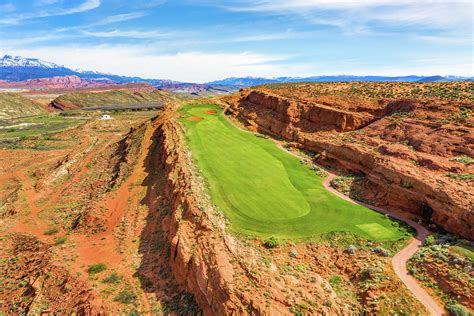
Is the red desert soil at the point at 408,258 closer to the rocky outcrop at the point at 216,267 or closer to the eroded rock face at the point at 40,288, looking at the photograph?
the rocky outcrop at the point at 216,267

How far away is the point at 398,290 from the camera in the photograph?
15742 millimetres

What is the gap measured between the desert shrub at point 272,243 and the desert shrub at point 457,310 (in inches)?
366

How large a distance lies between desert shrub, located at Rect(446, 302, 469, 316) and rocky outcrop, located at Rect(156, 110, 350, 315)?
472 centimetres

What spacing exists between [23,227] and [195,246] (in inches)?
960

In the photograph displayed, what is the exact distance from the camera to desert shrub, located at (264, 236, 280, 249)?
19.4 metres

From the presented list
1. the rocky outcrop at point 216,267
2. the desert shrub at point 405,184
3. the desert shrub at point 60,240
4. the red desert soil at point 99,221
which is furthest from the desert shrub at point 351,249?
the desert shrub at point 60,240

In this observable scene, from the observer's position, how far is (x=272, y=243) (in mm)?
19375

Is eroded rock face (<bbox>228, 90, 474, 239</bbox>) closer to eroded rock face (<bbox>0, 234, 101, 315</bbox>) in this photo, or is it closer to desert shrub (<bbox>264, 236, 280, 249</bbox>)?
desert shrub (<bbox>264, 236, 280, 249</bbox>)

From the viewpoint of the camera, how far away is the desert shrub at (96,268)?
70.6ft

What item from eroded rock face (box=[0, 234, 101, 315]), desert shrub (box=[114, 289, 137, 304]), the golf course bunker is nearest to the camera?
desert shrub (box=[114, 289, 137, 304])

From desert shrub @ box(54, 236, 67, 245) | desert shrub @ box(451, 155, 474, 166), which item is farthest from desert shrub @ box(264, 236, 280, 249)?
desert shrub @ box(54, 236, 67, 245)

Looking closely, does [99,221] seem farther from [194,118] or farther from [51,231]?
[194,118]

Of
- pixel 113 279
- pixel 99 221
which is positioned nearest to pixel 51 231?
pixel 99 221

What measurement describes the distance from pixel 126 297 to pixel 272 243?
9717 mm
